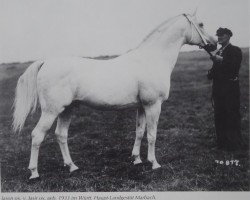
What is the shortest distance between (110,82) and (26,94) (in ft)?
2.76

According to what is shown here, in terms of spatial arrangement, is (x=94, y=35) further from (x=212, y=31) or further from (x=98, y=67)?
(x=212, y=31)

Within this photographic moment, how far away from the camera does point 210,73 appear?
396cm

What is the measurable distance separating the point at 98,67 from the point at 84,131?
1.69 metres

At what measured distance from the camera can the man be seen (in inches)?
150

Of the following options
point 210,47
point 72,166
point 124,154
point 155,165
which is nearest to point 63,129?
point 72,166

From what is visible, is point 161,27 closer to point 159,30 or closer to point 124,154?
point 159,30

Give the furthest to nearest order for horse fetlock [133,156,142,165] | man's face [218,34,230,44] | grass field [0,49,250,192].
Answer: man's face [218,34,230,44] → horse fetlock [133,156,142,165] → grass field [0,49,250,192]

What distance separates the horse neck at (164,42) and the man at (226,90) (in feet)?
1.63

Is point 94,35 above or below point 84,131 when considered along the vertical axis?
above

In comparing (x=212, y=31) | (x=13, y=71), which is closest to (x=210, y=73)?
(x=212, y=31)

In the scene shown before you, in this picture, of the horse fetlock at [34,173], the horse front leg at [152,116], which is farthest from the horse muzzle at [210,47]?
the horse fetlock at [34,173]

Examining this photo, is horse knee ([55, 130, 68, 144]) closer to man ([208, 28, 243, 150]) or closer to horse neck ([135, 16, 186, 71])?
horse neck ([135, 16, 186, 71])

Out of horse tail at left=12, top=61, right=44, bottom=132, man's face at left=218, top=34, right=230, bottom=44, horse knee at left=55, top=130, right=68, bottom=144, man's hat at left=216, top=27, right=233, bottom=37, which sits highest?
man's hat at left=216, top=27, right=233, bottom=37

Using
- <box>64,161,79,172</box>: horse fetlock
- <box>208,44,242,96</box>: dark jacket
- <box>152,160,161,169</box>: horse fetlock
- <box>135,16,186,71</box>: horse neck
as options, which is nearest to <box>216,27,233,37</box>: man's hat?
<box>208,44,242,96</box>: dark jacket
